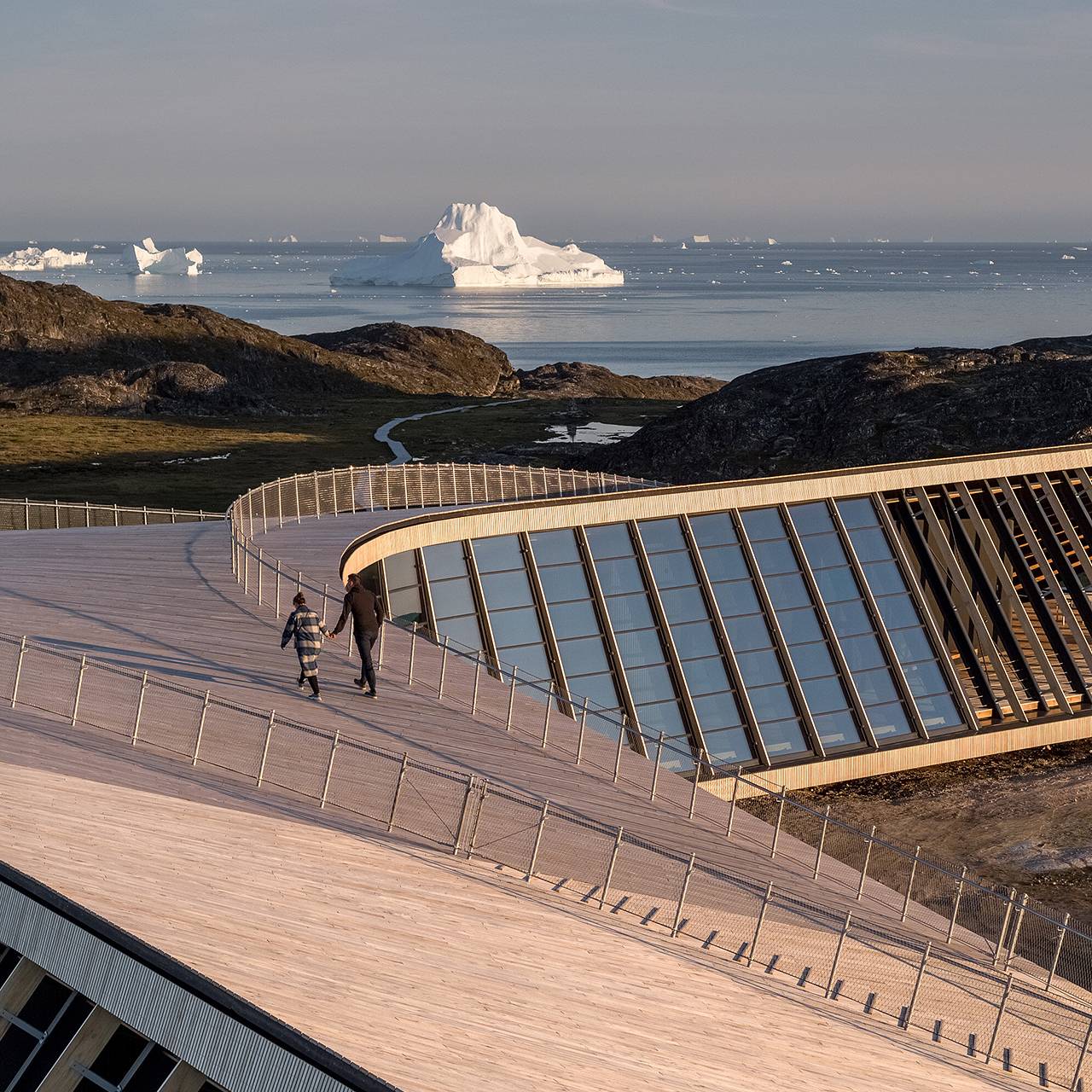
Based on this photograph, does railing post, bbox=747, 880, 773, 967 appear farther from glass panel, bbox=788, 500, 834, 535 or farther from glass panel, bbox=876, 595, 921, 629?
glass panel, bbox=788, 500, 834, 535

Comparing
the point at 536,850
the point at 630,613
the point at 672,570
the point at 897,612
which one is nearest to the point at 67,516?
the point at 630,613

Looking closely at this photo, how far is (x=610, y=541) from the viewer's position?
1332 inches

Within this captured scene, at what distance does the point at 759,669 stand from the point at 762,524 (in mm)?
4279

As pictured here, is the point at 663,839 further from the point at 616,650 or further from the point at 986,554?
the point at 986,554

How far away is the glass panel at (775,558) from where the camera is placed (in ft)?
113

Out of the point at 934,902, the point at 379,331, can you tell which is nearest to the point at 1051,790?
the point at 934,902

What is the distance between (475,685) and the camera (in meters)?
24.7

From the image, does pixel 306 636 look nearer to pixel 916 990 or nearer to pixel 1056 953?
pixel 916 990

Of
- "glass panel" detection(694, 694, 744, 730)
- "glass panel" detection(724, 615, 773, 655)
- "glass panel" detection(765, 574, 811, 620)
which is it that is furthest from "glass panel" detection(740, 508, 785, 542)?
"glass panel" detection(694, 694, 744, 730)

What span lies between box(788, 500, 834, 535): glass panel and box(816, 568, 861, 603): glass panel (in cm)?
122

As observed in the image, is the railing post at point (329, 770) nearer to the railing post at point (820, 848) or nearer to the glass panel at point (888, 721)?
the railing post at point (820, 848)

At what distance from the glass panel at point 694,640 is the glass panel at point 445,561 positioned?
17.1ft

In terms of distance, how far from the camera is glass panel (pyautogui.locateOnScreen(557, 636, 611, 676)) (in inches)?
1236

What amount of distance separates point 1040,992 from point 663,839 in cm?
547
